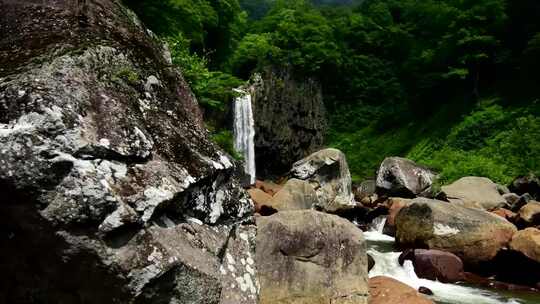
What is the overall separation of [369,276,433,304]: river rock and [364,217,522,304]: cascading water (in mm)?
2988

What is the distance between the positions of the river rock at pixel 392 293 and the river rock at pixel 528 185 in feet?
64.0

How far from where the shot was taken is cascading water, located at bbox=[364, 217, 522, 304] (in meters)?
11.2

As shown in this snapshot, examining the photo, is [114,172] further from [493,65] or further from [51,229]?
[493,65]

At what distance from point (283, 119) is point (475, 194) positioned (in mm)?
18927

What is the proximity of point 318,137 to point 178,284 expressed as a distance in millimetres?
41778

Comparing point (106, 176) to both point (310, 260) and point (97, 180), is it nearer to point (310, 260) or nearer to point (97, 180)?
point (97, 180)

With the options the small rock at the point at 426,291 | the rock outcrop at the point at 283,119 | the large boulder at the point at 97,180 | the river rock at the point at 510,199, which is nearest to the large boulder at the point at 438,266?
the small rock at the point at 426,291

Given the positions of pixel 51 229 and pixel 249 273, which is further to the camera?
pixel 249 273

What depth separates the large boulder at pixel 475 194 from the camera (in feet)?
71.7

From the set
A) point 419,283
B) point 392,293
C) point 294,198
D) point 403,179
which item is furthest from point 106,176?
point 403,179

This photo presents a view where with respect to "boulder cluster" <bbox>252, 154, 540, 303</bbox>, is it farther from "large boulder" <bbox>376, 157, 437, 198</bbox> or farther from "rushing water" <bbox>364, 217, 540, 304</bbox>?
"large boulder" <bbox>376, 157, 437, 198</bbox>

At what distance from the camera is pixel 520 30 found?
38.5m

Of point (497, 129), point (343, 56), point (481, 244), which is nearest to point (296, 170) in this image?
point (481, 244)

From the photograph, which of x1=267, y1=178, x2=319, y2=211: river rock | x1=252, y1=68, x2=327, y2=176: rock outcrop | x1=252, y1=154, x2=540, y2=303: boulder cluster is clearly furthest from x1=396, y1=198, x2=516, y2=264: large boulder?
x1=252, y1=68, x2=327, y2=176: rock outcrop
